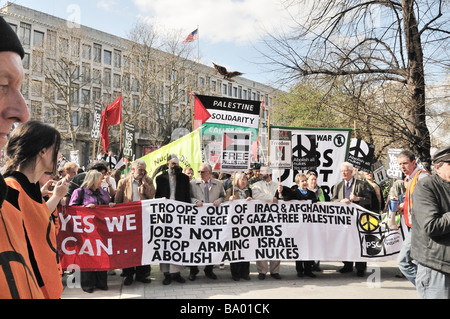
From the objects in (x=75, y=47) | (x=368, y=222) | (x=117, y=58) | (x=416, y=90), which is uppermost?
(x=117, y=58)

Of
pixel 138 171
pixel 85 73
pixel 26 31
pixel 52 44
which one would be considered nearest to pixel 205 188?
pixel 138 171

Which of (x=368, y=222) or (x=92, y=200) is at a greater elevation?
(x=92, y=200)

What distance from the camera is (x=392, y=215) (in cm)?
638

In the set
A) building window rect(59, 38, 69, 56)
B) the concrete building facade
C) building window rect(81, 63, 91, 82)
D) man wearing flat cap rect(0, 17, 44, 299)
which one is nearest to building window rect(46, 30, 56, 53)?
the concrete building facade

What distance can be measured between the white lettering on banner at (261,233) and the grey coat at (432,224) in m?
3.79

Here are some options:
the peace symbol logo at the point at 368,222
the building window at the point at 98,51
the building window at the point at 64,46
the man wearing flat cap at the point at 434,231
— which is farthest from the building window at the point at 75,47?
the man wearing flat cap at the point at 434,231

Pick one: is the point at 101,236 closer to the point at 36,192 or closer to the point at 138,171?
the point at 138,171

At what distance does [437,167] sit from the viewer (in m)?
2.97

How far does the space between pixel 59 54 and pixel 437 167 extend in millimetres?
36134

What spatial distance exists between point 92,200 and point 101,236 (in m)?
0.65

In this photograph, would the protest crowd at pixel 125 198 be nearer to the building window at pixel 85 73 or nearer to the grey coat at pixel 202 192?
the grey coat at pixel 202 192

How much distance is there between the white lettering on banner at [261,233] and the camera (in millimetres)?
6363
